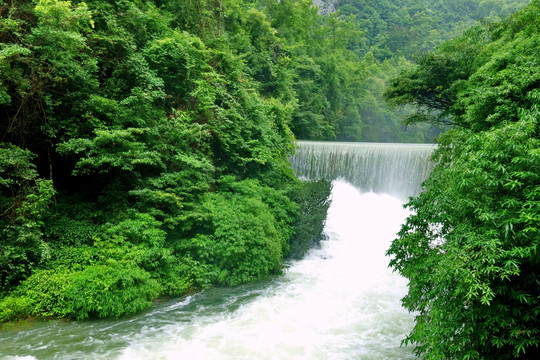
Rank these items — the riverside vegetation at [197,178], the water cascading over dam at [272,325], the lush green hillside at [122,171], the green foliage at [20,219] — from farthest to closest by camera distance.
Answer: the lush green hillside at [122,171] < the green foliage at [20,219] < the water cascading over dam at [272,325] < the riverside vegetation at [197,178]

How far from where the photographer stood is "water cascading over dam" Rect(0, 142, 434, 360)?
5.60 m

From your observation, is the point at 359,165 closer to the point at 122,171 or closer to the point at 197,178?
the point at 197,178

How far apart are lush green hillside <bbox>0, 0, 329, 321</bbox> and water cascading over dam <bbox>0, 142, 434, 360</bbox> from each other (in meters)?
0.42

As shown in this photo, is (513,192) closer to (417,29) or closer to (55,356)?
(55,356)

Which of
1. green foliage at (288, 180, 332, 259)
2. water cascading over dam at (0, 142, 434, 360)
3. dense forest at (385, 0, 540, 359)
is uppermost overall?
dense forest at (385, 0, 540, 359)

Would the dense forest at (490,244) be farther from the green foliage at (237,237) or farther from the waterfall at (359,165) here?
the waterfall at (359,165)

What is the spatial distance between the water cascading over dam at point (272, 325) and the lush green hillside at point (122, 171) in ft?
1.37

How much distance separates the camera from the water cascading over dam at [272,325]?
5602 millimetres

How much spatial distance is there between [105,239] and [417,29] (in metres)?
59.7

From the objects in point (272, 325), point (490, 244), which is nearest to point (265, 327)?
point (272, 325)

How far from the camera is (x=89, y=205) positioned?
26.0 ft

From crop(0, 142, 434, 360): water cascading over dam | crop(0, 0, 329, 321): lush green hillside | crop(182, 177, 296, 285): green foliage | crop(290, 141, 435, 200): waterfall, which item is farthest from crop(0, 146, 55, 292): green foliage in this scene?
crop(290, 141, 435, 200): waterfall

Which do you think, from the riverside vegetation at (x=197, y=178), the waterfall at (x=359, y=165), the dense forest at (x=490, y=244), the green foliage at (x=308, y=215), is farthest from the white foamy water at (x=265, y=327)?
the waterfall at (x=359, y=165)

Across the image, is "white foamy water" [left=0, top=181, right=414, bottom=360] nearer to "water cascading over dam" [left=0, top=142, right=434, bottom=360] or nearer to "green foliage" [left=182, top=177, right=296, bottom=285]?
"water cascading over dam" [left=0, top=142, right=434, bottom=360]
